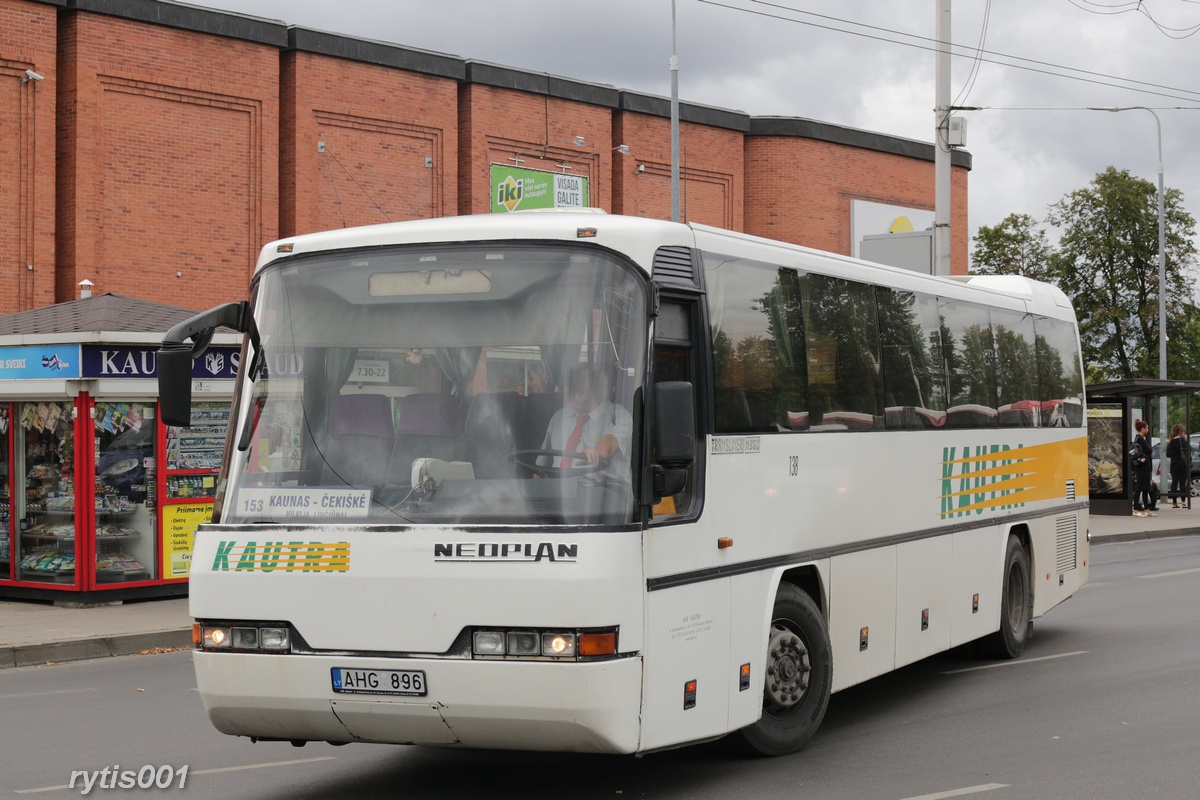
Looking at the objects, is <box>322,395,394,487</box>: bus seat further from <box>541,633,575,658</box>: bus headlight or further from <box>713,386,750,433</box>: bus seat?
<box>713,386,750,433</box>: bus seat

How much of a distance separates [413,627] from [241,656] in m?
0.88

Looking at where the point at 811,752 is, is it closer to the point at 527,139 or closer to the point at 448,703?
the point at 448,703

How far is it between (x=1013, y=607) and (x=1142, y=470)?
2083 cm

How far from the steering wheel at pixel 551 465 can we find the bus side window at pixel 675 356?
16.5 inches

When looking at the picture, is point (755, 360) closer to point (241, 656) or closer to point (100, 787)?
point (241, 656)

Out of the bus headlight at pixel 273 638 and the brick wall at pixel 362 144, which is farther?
the brick wall at pixel 362 144

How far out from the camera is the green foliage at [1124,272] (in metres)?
62.6

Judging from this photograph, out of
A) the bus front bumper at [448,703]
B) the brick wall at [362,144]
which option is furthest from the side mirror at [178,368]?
the brick wall at [362,144]

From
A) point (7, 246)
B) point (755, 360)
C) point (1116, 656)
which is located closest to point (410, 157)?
point (7, 246)

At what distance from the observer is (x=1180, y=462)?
111 ft

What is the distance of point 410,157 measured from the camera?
32125mm

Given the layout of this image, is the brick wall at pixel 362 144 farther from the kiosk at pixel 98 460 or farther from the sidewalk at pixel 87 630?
the sidewalk at pixel 87 630

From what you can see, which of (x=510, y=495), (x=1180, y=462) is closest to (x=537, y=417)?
(x=510, y=495)

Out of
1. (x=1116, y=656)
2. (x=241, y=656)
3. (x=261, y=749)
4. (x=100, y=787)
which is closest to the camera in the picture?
(x=241, y=656)
